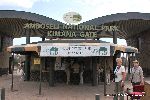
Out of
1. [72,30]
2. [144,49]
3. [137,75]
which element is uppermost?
[72,30]

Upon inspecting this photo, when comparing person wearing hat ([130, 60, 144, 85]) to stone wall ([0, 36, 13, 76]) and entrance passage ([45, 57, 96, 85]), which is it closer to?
entrance passage ([45, 57, 96, 85])

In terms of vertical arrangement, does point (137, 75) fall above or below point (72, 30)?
below

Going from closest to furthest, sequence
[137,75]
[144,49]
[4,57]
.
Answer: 1. [137,75]
2. [144,49]
3. [4,57]

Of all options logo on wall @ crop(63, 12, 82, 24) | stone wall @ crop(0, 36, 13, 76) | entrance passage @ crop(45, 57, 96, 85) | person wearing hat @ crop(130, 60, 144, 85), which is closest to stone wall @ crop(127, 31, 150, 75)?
logo on wall @ crop(63, 12, 82, 24)

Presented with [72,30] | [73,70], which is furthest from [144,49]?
[73,70]

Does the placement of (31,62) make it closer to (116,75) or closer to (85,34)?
(85,34)

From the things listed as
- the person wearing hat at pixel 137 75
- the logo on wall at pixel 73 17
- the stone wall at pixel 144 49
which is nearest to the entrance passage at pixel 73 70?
the logo on wall at pixel 73 17

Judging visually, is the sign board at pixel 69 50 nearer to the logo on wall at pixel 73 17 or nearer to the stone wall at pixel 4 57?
the logo on wall at pixel 73 17

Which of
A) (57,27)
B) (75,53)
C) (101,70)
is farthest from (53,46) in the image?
(101,70)

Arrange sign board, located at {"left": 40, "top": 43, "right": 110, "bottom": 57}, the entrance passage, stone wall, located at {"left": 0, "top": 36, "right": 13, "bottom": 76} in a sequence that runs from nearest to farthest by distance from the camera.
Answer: sign board, located at {"left": 40, "top": 43, "right": 110, "bottom": 57} → the entrance passage → stone wall, located at {"left": 0, "top": 36, "right": 13, "bottom": 76}

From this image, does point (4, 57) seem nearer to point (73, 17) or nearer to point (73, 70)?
point (73, 17)

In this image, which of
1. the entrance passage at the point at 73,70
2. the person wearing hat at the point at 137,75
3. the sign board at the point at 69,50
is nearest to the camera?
the person wearing hat at the point at 137,75

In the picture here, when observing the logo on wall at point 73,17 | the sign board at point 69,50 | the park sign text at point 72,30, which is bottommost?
the sign board at point 69,50

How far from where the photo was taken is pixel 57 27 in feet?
80.2
